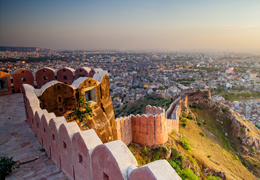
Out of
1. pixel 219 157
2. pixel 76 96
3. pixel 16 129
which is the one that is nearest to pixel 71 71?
pixel 76 96

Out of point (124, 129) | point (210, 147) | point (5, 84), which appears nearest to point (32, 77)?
point (5, 84)

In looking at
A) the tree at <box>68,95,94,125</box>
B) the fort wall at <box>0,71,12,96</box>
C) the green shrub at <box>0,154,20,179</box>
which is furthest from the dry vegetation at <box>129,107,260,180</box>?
the fort wall at <box>0,71,12,96</box>

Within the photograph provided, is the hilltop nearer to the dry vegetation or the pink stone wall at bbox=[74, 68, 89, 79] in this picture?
the dry vegetation

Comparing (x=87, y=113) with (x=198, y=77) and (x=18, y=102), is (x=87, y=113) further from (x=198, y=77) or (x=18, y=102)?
(x=198, y=77)

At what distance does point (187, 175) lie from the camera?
1066 cm

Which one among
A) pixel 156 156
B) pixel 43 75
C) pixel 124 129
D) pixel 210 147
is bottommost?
pixel 210 147

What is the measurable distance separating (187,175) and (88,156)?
9.66 m

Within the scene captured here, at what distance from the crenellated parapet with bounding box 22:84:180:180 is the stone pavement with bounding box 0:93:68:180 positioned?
0.19 metres

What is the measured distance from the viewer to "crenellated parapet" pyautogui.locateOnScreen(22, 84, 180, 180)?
2020 mm

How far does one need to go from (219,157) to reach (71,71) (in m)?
13.8

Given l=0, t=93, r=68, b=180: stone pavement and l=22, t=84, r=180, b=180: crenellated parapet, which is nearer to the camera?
l=22, t=84, r=180, b=180: crenellated parapet

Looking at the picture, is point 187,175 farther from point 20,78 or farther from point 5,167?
point 20,78

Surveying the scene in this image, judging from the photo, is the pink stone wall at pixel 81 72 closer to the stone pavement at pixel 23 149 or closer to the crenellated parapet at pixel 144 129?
the crenellated parapet at pixel 144 129

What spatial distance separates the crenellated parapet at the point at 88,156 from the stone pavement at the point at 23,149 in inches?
7.3
